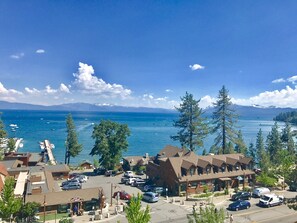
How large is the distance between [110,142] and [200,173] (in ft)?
79.7

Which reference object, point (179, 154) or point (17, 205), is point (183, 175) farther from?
point (17, 205)

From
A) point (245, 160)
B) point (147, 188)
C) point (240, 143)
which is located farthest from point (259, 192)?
point (240, 143)

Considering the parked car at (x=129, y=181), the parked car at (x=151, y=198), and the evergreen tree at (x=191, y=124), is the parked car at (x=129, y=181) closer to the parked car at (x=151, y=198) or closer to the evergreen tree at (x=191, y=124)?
the parked car at (x=151, y=198)

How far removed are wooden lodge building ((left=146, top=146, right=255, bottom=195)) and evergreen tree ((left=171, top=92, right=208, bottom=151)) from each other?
11319 mm

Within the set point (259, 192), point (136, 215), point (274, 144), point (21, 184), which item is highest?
point (274, 144)

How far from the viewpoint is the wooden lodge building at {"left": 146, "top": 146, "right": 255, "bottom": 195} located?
168 ft

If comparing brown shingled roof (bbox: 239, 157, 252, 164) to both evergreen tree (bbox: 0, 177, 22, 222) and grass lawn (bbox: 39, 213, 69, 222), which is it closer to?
grass lawn (bbox: 39, 213, 69, 222)

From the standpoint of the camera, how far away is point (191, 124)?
70.2 m

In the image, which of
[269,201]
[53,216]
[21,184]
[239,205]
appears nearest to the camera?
[53,216]

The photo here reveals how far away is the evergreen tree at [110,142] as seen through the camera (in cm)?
6694

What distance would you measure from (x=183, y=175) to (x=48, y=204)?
23.6m

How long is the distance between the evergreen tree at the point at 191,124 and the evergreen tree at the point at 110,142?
13573 mm

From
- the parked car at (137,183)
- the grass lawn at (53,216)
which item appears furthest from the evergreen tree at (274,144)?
the grass lawn at (53,216)

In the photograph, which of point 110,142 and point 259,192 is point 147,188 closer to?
point 110,142
